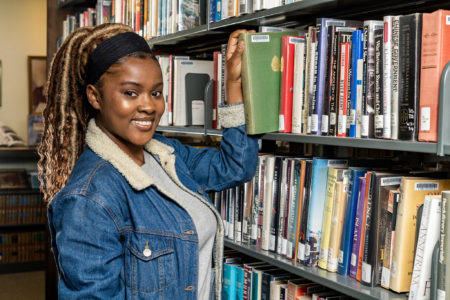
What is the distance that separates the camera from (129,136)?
136 centimetres

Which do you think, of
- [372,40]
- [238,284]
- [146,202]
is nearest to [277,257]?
[238,284]

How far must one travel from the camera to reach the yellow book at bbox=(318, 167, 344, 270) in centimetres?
138

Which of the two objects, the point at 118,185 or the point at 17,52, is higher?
the point at 17,52

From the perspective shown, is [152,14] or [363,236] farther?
[152,14]

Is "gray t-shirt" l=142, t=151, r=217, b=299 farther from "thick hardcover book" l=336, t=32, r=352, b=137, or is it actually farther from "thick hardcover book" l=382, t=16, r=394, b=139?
"thick hardcover book" l=382, t=16, r=394, b=139

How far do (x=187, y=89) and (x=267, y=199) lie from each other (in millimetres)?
705

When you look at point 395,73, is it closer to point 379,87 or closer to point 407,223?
point 379,87

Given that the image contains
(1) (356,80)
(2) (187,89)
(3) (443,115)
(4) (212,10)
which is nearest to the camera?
(3) (443,115)

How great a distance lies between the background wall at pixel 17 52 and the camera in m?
5.12

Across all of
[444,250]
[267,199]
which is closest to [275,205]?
[267,199]

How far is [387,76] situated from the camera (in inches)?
47.5

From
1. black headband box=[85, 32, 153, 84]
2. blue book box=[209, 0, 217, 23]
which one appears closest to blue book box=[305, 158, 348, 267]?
black headband box=[85, 32, 153, 84]

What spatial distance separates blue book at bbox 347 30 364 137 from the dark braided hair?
60 centimetres

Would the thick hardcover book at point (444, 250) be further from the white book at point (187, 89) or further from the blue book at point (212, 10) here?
the white book at point (187, 89)
